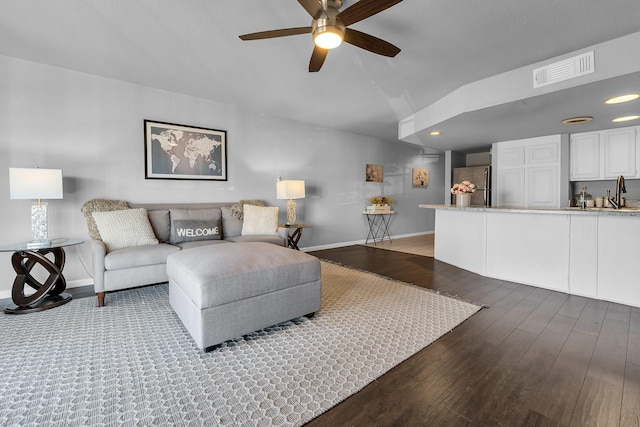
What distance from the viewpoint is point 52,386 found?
4.96 ft

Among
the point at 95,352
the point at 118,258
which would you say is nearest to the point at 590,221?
the point at 95,352

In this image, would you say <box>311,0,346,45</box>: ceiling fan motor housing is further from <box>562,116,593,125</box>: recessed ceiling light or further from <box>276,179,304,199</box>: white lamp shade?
<box>562,116,593,125</box>: recessed ceiling light

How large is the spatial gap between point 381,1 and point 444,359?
7.40ft

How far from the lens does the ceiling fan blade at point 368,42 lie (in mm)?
2074

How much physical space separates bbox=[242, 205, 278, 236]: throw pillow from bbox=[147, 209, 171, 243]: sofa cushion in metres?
0.94

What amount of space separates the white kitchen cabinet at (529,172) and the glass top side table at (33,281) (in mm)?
6802

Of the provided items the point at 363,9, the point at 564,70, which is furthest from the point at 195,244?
the point at 564,70

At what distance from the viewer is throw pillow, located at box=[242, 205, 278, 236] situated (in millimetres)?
3967

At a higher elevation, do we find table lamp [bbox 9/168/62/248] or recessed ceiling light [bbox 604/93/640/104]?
recessed ceiling light [bbox 604/93/640/104]

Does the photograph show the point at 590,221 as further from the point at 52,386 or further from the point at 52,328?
the point at 52,328

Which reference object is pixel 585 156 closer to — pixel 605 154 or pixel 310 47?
pixel 605 154

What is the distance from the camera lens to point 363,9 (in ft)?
6.06

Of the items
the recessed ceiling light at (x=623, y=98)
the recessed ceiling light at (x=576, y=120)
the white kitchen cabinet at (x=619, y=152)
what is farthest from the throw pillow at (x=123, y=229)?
the white kitchen cabinet at (x=619, y=152)

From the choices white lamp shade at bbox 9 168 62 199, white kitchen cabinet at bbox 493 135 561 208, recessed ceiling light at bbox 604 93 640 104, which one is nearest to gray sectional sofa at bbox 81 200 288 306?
white lamp shade at bbox 9 168 62 199
